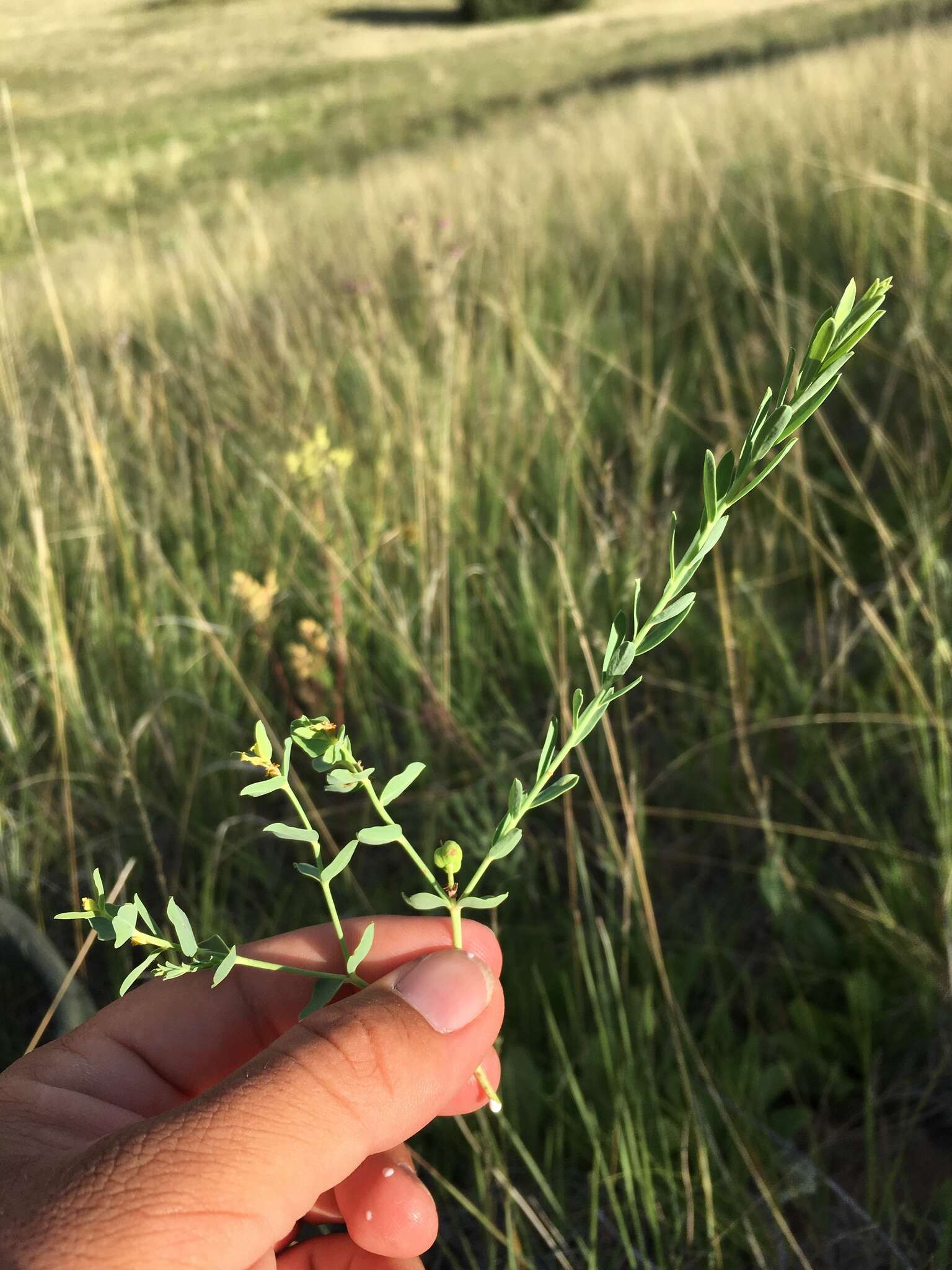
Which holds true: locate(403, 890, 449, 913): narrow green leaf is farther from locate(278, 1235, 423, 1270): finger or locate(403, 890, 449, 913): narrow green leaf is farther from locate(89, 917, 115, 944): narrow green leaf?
locate(278, 1235, 423, 1270): finger

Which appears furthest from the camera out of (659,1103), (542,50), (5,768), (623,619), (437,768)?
(542,50)

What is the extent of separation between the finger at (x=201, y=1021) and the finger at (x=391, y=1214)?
0.44 feet

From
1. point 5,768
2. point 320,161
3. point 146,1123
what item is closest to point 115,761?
point 5,768

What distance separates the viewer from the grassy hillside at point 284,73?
7074 mm

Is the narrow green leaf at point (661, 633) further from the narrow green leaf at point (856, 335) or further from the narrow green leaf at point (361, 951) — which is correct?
the narrow green leaf at point (361, 951)

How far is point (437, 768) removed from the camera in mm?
1534

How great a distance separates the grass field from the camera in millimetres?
1087

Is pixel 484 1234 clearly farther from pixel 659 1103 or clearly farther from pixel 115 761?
pixel 115 761

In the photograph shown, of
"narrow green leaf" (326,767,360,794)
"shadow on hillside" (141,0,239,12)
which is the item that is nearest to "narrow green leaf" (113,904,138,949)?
"narrow green leaf" (326,767,360,794)

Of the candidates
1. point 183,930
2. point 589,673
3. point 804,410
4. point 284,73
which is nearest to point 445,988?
point 183,930

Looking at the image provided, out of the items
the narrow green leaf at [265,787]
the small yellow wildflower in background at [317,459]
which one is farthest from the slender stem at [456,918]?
the small yellow wildflower in background at [317,459]

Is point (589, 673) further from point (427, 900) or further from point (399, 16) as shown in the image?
point (399, 16)

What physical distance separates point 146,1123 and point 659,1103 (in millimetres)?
725

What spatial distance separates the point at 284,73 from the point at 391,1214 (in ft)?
67.8
